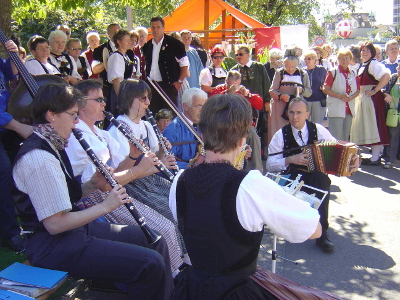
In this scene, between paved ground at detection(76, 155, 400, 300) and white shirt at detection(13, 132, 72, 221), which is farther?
paved ground at detection(76, 155, 400, 300)

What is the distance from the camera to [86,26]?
1252cm

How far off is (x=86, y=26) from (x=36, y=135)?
428 inches

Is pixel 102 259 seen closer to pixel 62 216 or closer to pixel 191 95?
pixel 62 216

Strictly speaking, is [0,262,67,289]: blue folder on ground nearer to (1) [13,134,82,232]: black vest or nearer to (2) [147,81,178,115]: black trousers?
(1) [13,134,82,232]: black vest

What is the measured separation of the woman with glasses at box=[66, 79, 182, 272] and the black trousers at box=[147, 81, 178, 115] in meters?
2.55

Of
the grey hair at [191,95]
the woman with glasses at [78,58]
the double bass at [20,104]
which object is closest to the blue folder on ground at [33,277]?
the double bass at [20,104]

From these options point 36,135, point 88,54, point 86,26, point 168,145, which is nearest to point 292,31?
point 86,26

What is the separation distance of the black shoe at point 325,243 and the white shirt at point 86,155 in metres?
2.13

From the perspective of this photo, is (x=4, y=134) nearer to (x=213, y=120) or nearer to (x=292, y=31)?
(x=213, y=120)

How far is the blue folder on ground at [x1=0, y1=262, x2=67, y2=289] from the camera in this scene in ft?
7.63

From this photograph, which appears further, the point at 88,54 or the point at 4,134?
the point at 88,54

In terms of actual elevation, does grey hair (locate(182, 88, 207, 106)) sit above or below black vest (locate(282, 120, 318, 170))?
above

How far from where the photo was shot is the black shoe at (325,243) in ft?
13.9

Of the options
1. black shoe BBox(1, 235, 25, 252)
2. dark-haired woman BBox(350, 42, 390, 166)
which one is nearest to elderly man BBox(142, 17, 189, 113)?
black shoe BBox(1, 235, 25, 252)
